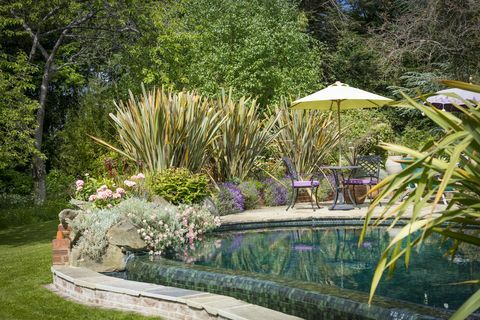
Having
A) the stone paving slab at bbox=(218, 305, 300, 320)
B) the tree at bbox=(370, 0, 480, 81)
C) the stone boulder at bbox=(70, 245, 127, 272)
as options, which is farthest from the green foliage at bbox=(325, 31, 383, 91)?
the stone paving slab at bbox=(218, 305, 300, 320)

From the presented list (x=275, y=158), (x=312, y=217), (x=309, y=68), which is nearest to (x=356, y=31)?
(x=309, y=68)

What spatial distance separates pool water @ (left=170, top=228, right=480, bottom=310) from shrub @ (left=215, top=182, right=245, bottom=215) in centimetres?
186

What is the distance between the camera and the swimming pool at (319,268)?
4414 millimetres

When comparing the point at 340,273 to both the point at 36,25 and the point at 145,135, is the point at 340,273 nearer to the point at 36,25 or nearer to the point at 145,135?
the point at 145,135

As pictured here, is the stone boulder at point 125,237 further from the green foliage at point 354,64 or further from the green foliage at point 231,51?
the green foliage at point 354,64

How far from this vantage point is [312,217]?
30.5ft

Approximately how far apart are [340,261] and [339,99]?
5.00 metres

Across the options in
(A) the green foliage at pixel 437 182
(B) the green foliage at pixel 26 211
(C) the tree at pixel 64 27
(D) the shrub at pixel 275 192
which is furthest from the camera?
(C) the tree at pixel 64 27

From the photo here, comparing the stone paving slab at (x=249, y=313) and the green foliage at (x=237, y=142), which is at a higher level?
the green foliage at (x=237, y=142)

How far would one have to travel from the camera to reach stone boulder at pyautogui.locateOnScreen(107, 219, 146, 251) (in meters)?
6.38

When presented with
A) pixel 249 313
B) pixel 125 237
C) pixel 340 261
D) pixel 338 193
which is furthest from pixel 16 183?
pixel 249 313

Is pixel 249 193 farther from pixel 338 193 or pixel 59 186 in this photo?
pixel 59 186

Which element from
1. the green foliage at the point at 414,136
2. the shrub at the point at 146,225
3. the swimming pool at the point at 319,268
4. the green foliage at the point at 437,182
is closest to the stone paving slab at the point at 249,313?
the swimming pool at the point at 319,268

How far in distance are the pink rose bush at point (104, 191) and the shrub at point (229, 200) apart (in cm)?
183
